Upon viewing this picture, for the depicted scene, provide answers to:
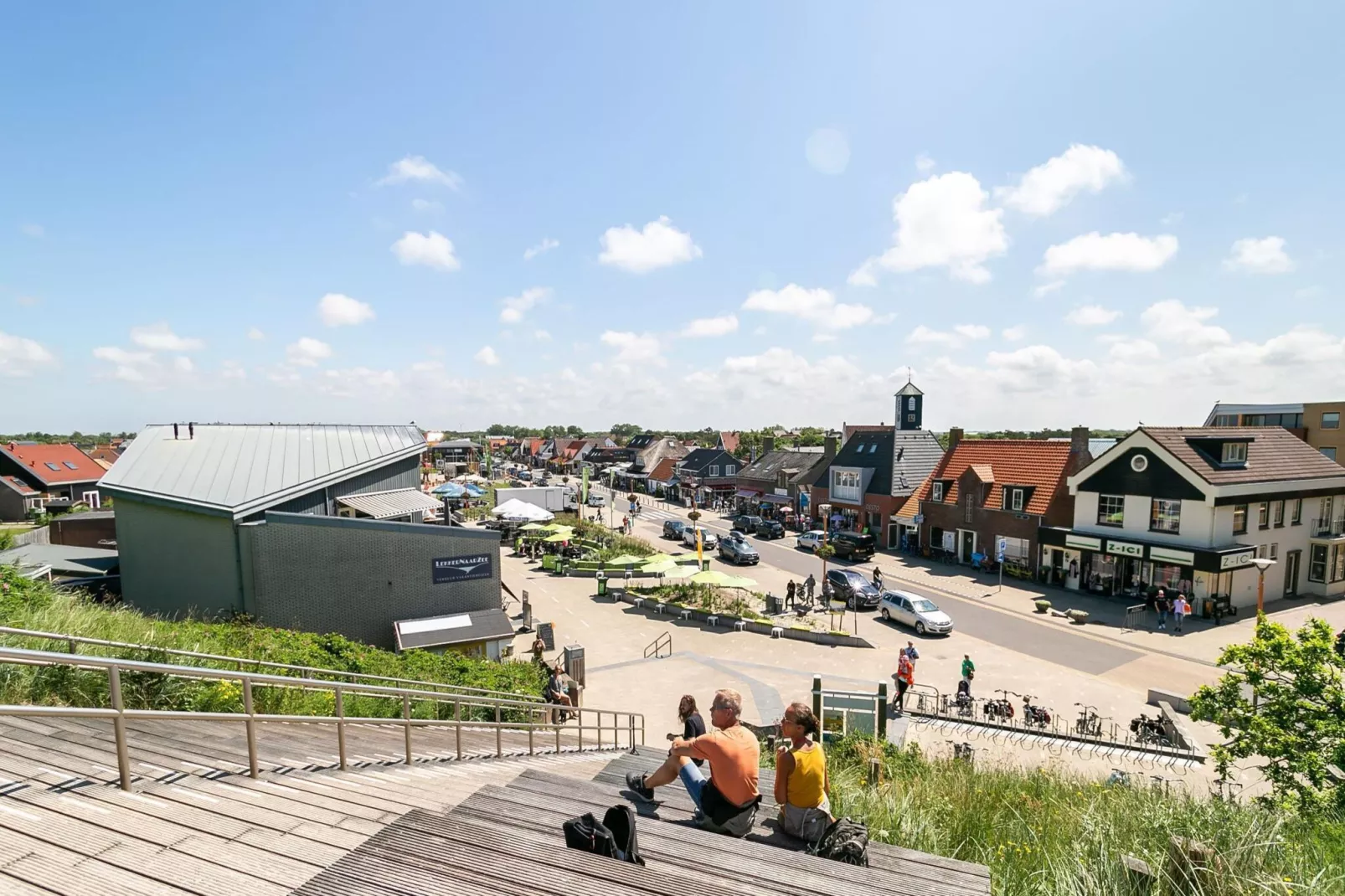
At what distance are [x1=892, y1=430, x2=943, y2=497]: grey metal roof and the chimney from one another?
31.7ft

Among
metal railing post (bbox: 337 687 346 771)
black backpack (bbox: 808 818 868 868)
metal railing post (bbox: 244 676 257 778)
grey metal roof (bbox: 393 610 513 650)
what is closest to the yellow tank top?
black backpack (bbox: 808 818 868 868)

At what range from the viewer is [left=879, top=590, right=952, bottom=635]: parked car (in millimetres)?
22250

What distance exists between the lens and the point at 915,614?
22.7m

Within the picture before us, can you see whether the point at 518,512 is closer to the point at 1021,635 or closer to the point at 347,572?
the point at 347,572

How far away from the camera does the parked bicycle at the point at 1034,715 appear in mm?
14870

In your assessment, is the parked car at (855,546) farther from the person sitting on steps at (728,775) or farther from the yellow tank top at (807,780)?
the yellow tank top at (807,780)

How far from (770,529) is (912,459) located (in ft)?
34.6

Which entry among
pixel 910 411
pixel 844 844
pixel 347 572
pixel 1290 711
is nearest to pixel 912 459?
pixel 910 411

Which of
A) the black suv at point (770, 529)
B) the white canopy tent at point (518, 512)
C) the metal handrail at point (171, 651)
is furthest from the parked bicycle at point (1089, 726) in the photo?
the black suv at point (770, 529)

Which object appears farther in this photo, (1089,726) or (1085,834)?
(1089,726)

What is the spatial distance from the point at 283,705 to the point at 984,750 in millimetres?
13306

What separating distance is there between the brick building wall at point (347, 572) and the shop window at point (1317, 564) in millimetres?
34078

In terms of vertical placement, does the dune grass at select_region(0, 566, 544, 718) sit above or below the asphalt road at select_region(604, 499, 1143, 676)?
above

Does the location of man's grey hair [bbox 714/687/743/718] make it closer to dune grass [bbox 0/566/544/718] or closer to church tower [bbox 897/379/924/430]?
dune grass [bbox 0/566/544/718]
